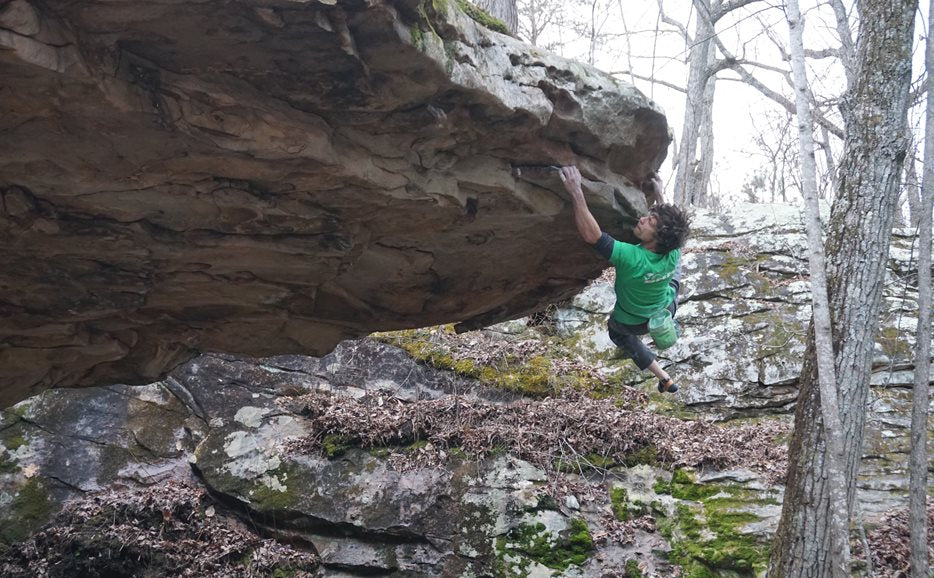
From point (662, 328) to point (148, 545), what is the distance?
5818mm

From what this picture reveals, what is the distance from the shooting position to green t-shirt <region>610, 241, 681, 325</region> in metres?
5.67

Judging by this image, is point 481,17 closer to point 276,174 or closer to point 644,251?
point 276,174

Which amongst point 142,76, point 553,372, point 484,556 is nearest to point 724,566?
point 484,556

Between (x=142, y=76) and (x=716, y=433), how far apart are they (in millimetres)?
8084

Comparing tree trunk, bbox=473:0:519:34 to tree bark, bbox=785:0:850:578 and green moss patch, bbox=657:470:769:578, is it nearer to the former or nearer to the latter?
tree bark, bbox=785:0:850:578

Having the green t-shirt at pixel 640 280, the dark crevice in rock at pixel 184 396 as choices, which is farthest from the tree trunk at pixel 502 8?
the dark crevice in rock at pixel 184 396

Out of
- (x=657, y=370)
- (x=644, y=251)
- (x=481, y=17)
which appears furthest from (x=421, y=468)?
(x=481, y=17)

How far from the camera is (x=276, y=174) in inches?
162

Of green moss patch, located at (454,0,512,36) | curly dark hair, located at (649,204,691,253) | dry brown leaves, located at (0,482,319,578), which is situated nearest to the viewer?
green moss patch, located at (454,0,512,36)

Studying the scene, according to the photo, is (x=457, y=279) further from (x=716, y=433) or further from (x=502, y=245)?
(x=716, y=433)

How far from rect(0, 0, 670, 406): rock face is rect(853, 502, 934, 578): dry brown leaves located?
3.97 m

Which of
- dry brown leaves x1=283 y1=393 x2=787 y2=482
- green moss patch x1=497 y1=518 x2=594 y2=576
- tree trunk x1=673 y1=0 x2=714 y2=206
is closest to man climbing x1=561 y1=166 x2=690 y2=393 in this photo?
green moss patch x1=497 y1=518 x2=594 y2=576

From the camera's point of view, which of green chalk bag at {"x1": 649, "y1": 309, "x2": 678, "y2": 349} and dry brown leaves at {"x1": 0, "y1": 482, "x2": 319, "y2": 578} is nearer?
green chalk bag at {"x1": 649, "y1": 309, "x2": 678, "y2": 349}

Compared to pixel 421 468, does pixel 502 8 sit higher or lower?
higher
